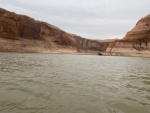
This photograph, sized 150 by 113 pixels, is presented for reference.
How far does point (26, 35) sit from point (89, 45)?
2764 inches

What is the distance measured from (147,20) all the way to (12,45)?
5005 cm

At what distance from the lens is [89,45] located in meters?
130

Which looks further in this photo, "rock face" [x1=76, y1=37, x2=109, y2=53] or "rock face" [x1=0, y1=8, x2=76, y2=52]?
"rock face" [x1=76, y1=37, x2=109, y2=53]

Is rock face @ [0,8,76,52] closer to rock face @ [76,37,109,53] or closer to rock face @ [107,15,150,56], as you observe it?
rock face @ [107,15,150,56]

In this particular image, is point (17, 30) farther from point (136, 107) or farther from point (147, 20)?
point (136, 107)

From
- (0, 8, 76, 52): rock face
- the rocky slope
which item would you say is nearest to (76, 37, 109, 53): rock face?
the rocky slope

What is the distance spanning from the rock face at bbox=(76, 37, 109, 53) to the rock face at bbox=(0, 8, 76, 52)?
33.8m

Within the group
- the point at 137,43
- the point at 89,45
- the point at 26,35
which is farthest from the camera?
the point at 89,45

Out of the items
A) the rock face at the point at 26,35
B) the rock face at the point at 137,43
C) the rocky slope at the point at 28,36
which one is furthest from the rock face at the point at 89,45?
the rock face at the point at 137,43

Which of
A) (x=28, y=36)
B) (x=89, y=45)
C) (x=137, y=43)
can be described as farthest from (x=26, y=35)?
(x=89, y=45)

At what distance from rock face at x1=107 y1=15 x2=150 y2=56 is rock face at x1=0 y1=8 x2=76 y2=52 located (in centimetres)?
2875

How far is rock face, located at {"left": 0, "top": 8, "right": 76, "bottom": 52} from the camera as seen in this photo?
179ft

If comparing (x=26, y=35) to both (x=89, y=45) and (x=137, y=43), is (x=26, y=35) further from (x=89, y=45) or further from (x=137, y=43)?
(x=89, y=45)

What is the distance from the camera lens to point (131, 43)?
196 feet
